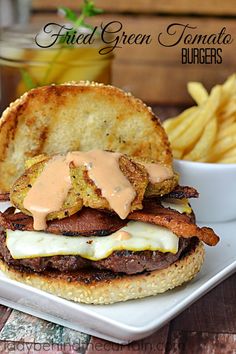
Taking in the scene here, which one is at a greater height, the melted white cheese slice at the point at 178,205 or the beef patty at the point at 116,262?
the beef patty at the point at 116,262

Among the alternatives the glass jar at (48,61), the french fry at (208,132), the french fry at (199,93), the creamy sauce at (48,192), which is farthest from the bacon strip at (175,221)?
the glass jar at (48,61)

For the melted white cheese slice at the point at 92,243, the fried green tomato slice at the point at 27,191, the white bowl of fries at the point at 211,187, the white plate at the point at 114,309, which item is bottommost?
the white bowl of fries at the point at 211,187

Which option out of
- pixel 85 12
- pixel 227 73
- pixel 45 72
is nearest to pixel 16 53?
pixel 45 72

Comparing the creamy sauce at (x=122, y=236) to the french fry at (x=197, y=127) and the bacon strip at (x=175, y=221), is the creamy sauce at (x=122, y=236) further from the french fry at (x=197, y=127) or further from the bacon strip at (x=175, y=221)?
the french fry at (x=197, y=127)

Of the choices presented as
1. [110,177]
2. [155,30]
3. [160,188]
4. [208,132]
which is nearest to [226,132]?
[208,132]

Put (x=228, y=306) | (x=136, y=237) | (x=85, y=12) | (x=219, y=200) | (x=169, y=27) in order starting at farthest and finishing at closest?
(x=169, y=27)
(x=85, y=12)
(x=219, y=200)
(x=228, y=306)
(x=136, y=237)

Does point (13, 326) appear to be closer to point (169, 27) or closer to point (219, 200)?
point (219, 200)
